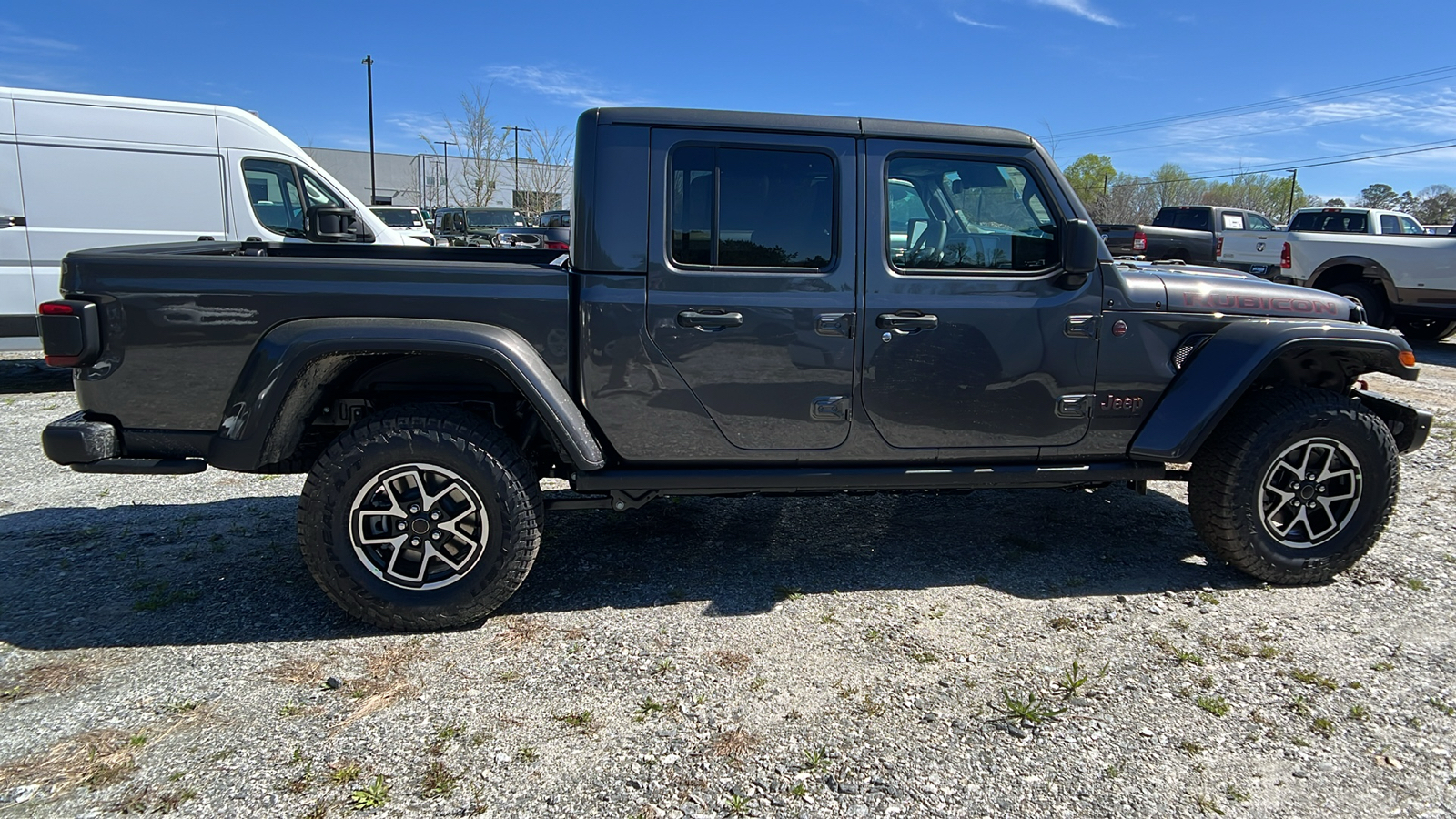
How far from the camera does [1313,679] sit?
126 inches

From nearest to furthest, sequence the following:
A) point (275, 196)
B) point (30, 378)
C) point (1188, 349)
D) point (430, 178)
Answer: point (1188, 349) → point (30, 378) → point (275, 196) → point (430, 178)

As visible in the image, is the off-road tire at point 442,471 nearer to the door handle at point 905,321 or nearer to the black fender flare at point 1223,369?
the door handle at point 905,321

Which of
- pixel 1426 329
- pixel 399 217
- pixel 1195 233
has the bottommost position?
pixel 1426 329

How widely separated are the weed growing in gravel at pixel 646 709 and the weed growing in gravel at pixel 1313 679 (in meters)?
2.31

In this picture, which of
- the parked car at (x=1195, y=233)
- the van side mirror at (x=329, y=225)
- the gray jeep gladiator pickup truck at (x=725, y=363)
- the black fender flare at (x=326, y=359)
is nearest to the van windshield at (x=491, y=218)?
the parked car at (x=1195, y=233)

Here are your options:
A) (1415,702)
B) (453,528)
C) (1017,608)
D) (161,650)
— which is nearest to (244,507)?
(161,650)

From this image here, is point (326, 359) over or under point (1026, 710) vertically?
over

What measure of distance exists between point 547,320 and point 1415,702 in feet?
11.1

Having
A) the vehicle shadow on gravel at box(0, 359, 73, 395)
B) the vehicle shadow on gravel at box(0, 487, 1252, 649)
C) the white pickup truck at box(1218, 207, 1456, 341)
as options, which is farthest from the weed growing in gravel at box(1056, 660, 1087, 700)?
the white pickup truck at box(1218, 207, 1456, 341)

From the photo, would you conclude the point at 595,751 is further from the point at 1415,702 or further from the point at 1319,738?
the point at 1415,702

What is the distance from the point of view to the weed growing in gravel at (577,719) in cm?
287

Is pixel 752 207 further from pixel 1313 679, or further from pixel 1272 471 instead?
pixel 1313 679

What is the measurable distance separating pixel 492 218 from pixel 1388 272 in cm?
2668


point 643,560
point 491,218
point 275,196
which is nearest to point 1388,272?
point 643,560
